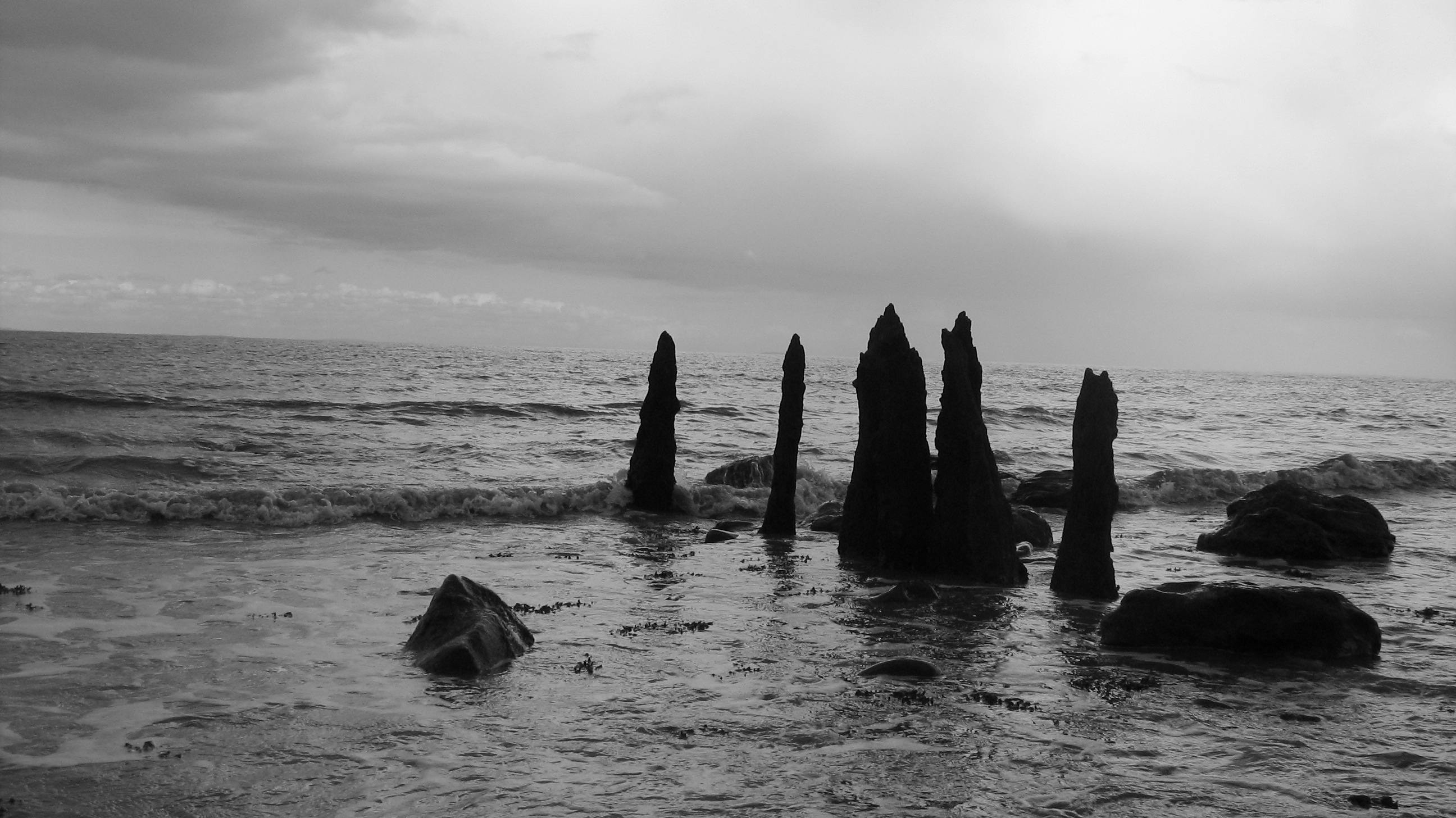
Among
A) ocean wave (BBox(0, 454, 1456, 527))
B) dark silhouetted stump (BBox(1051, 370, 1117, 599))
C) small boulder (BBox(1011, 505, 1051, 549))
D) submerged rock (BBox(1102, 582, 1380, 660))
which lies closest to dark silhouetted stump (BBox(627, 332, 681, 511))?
ocean wave (BBox(0, 454, 1456, 527))

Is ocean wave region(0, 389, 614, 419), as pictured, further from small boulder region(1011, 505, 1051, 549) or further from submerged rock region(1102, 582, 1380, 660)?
submerged rock region(1102, 582, 1380, 660)

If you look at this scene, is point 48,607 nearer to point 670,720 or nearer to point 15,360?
point 670,720

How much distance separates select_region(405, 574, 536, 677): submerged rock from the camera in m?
12.4

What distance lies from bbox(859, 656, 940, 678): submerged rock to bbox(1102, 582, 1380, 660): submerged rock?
123 inches

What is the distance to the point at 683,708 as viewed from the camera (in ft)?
36.5

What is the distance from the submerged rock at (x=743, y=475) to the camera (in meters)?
33.5

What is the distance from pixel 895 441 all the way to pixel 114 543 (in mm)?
16390

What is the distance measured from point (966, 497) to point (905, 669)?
6.28m

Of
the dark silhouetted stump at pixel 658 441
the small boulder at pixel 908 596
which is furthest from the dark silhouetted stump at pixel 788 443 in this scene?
the small boulder at pixel 908 596

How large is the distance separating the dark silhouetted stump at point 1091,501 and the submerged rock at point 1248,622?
257 cm

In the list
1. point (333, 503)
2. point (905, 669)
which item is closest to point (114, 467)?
point (333, 503)

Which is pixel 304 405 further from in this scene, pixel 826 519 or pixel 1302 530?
pixel 1302 530

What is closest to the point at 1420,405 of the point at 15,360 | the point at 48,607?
the point at 48,607

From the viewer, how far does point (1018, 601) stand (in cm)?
1697
